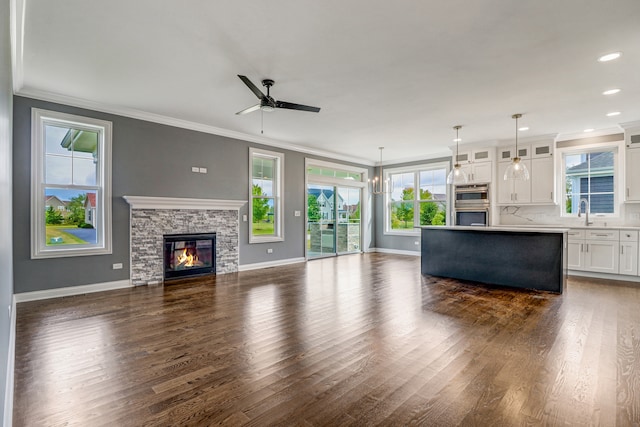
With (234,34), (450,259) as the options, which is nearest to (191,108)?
(234,34)

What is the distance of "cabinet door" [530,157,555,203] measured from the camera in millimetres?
6605

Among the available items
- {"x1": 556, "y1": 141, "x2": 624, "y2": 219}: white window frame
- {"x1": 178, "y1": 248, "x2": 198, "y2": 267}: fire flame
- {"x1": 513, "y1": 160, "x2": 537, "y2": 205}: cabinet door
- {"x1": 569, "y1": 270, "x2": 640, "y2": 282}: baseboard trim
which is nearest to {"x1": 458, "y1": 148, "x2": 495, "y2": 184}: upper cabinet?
{"x1": 513, "y1": 160, "x2": 537, "y2": 205}: cabinet door

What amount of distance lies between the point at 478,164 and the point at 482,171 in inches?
7.8

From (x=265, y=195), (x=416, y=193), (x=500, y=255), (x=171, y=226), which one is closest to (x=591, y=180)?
(x=500, y=255)

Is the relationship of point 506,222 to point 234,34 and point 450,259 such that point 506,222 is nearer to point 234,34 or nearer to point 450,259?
point 450,259

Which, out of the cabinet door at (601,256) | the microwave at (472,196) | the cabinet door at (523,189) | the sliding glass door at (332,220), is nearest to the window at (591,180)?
the cabinet door at (523,189)

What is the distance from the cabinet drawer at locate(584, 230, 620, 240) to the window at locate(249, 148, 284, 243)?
6.18 metres

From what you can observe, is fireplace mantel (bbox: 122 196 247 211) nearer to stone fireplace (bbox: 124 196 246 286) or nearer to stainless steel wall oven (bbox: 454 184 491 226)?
stone fireplace (bbox: 124 196 246 286)

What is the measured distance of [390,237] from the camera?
9805 millimetres

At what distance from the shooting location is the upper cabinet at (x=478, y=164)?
7.29 metres

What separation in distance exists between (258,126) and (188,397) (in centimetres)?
496

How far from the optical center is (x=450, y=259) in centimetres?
587

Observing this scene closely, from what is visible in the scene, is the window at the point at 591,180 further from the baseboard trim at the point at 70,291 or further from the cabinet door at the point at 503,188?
the baseboard trim at the point at 70,291

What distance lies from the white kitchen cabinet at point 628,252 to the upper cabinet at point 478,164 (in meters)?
2.54
